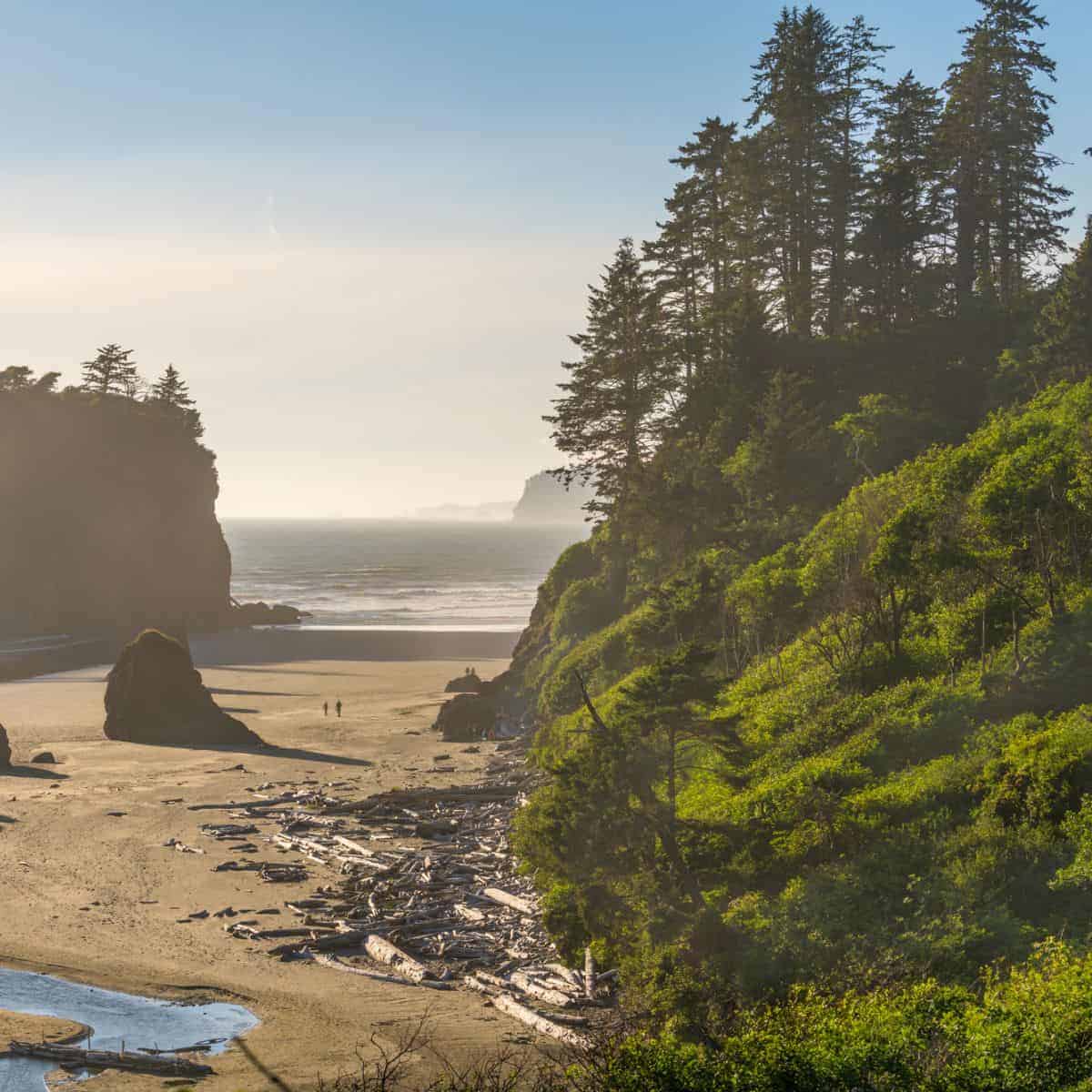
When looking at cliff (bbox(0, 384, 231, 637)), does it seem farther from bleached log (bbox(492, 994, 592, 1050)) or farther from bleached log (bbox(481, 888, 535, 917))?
bleached log (bbox(492, 994, 592, 1050))

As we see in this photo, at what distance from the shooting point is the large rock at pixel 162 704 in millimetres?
48281

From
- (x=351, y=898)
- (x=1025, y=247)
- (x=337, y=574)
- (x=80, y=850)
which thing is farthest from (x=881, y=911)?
(x=337, y=574)

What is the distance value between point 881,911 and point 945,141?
49176mm

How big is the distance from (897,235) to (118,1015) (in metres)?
45.4

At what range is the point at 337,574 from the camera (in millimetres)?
181125

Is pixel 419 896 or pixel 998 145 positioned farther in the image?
pixel 998 145

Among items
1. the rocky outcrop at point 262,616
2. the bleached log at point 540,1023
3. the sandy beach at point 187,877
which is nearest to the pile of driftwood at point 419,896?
the bleached log at point 540,1023

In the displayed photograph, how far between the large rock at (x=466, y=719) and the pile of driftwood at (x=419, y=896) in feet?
35.9

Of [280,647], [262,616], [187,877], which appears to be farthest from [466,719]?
[262,616]

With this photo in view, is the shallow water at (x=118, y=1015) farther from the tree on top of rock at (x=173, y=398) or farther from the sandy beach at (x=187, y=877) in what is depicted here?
the tree on top of rock at (x=173, y=398)

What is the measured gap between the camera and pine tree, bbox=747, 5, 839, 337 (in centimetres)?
5509

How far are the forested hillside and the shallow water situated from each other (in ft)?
259

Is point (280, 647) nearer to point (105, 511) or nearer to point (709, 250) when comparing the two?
point (105, 511)

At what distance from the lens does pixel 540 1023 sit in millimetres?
19547
